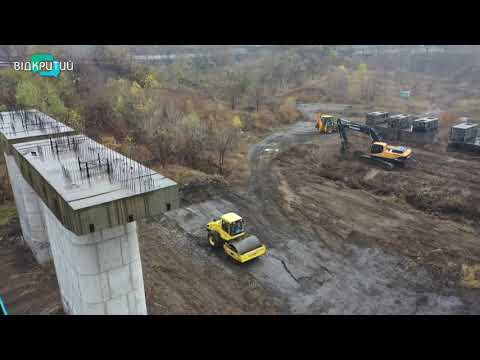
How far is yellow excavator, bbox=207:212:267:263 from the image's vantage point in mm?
17438

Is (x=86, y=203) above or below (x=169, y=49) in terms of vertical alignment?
below

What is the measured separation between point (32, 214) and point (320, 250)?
47.7ft

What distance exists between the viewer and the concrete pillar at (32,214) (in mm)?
16859

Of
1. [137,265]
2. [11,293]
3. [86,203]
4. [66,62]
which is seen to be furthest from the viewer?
[66,62]

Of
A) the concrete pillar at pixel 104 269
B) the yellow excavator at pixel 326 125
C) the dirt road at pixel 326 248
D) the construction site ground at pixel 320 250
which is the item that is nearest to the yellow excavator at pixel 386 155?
the construction site ground at pixel 320 250

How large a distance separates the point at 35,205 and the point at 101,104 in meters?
24.0

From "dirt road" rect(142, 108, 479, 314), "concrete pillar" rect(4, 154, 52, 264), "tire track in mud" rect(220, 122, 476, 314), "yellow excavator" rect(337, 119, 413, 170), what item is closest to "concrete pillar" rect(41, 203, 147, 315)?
"dirt road" rect(142, 108, 479, 314)

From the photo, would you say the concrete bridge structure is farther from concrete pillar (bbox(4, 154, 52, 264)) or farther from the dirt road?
the dirt road

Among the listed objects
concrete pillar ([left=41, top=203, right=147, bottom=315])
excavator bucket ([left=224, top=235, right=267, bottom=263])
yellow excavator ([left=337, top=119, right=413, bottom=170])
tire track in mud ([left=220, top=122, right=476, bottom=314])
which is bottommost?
tire track in mud ([left=220, top=122, right=476, bottom=314])

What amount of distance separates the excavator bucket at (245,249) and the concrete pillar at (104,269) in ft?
21.0

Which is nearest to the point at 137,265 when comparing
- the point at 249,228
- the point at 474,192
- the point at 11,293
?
the point at 11,293

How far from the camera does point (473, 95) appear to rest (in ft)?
202

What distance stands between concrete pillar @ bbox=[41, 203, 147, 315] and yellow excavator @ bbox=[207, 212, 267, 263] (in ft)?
21.5

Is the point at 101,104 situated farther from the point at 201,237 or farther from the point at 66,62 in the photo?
the point at 201,237
